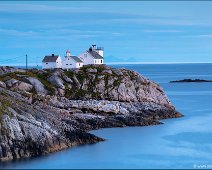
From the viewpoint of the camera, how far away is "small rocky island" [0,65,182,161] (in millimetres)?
57469

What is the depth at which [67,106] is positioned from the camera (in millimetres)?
79312

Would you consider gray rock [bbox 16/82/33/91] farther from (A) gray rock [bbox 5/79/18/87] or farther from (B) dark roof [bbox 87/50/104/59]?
(B) dark roof [bbox 87/50/104/59]

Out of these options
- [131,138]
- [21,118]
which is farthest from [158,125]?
[21,118]

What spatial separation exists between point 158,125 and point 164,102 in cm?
1192

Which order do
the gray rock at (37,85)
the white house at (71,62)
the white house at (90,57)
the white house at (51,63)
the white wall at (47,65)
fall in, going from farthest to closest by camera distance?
the white house at (90,57)
the white wall at (47,65)
the white house at (51,63)
the white house at (71,62)
the gray rock at (37,85)

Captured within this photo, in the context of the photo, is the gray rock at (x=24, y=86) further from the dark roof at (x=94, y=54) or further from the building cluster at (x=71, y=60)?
the dark roof at (x=94, y=54)

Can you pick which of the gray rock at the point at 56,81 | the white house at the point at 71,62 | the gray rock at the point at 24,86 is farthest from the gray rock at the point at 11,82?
the white house at the point at 71,62

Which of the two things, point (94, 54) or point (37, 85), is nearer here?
point (37, 85)

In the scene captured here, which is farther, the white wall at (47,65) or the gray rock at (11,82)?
the white wall at (47,65)

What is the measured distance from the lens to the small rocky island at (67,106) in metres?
57.5

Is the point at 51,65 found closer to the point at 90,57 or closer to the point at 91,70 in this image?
the point at 90,57

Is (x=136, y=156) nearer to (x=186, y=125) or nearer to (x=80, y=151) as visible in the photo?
(x=80, y=151)

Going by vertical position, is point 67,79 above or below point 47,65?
below

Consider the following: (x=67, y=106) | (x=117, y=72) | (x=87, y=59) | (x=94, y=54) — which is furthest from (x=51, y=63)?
(x=67, y=106)
